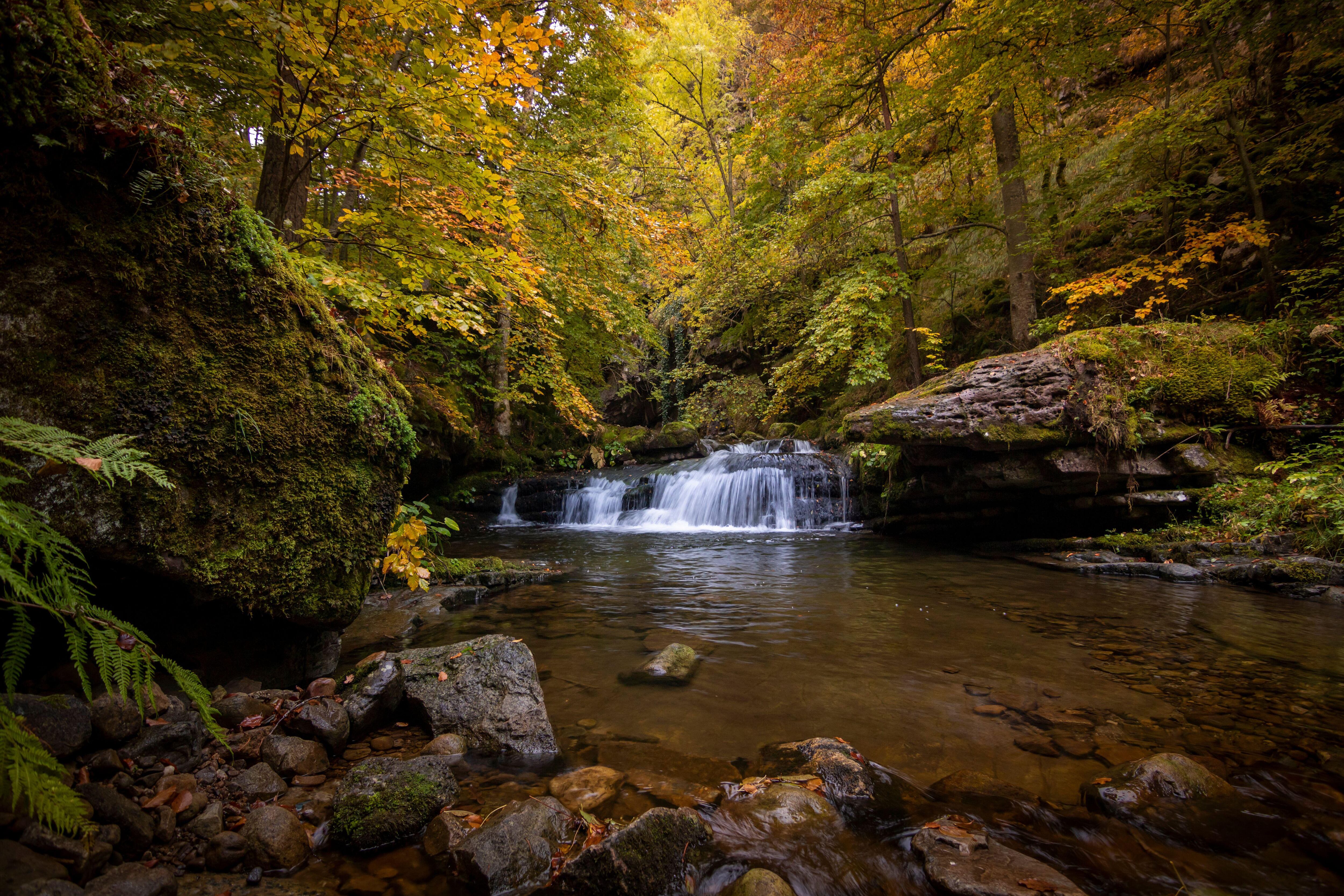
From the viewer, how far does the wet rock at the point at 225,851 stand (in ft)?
5.68

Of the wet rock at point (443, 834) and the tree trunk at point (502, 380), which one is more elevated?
the tree trunk at point (502, 380)

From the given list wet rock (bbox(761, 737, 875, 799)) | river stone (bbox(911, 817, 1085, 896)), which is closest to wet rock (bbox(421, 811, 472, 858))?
wet rock (bbox(761, 737, 875, 799))

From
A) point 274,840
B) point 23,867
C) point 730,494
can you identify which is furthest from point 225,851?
point 730,494

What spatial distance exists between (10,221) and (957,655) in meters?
5.78

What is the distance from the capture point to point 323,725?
2.54 metres

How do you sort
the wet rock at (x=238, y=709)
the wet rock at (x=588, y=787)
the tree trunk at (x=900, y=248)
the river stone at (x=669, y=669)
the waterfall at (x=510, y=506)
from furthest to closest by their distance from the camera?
the waterfall at (x=510, y=506), the tree trunk at (x=900, y=248), the river stone at (x=669, y=669), the wet rock at (x=238, y=709), the wet rock at (x=588, y=787)

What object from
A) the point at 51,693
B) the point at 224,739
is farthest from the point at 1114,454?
the point at 51,693

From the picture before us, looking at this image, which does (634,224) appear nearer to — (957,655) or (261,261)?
(261,261)

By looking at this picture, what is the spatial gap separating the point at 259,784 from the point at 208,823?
0.31 meters

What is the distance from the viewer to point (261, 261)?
2.82m

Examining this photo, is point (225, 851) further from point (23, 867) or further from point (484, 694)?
point (484, 694)

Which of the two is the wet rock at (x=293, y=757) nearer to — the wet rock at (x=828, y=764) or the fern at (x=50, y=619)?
the fern at (x=50, y=619)

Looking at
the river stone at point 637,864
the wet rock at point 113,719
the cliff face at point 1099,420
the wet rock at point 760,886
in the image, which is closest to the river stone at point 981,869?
the wet rock at point 760,886

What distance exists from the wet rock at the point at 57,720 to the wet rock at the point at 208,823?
50 centimetres
